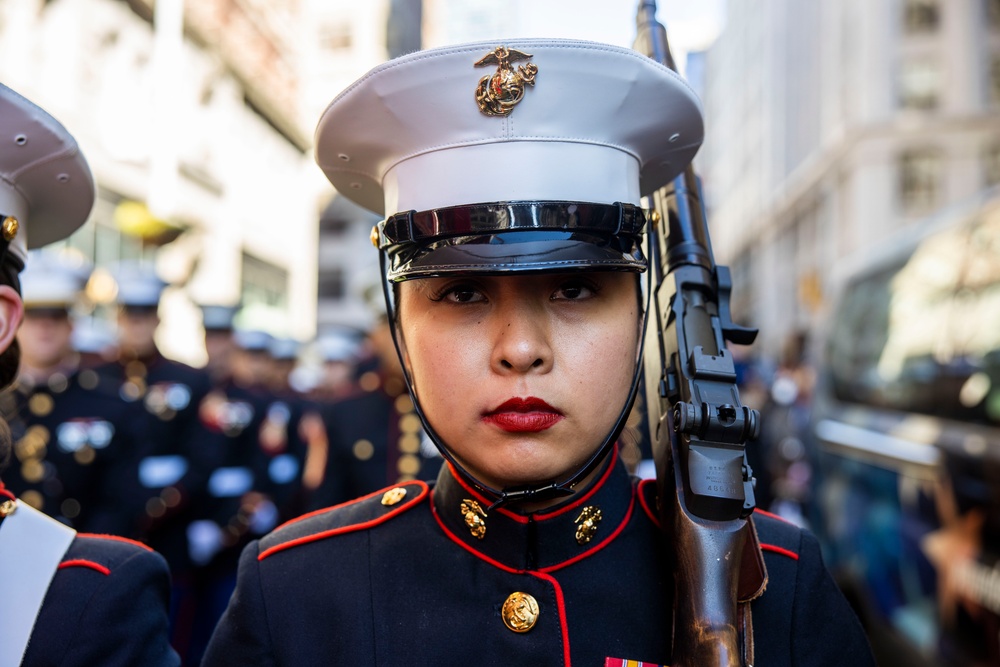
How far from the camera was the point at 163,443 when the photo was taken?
5.06 m

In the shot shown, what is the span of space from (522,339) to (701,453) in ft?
1.20

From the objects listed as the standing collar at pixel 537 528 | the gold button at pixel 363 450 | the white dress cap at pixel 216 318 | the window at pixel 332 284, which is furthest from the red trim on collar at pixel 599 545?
the window at pixel 332 284

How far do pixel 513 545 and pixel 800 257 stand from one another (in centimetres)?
4041

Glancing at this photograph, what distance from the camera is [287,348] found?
10.3 m

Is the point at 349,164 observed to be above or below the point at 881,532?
above

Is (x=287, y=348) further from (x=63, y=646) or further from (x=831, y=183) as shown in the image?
(x=831, y=183)

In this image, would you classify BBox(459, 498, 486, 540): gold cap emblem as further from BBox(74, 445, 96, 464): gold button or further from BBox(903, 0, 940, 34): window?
BBox(903, 0, 940, 34): window

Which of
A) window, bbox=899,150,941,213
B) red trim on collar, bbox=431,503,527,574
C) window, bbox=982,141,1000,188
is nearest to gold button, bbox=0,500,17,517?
red trim on collar, bbox=431,503,527,574

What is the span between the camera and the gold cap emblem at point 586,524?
1.55 metres

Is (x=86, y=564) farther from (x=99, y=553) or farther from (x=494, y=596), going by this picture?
(x=494, y=596)

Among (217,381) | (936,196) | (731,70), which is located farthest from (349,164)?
(731,70)

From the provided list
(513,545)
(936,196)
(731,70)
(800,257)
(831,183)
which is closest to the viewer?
(513,545)

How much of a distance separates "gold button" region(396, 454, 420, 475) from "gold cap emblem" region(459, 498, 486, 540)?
2540mm

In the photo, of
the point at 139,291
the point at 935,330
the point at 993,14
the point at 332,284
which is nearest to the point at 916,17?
the point at 993,14
